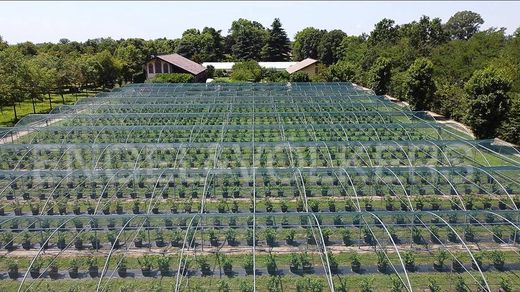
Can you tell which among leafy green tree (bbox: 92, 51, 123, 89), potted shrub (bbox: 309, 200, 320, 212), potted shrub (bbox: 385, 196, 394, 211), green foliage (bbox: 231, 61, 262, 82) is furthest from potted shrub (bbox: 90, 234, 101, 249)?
green foliage (bbox: 231, 61, 262, 82)

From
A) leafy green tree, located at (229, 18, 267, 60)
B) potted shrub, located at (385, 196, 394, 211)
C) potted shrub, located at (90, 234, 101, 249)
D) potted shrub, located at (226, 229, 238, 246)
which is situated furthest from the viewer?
leafy green tree, located at (229, 18, 267, 60)

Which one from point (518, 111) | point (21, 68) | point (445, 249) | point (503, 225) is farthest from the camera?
point (21, 68)

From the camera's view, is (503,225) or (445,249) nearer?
(445,249)

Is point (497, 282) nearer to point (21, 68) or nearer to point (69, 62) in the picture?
point (21, 68)

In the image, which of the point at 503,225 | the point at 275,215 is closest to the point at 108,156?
the point at 275,215

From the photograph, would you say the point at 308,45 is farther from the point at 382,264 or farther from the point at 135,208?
the point at 382,264

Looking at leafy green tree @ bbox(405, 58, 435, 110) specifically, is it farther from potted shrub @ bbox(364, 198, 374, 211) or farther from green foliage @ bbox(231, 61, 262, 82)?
green foliage @ bbox(231, 61, 262, 82)
